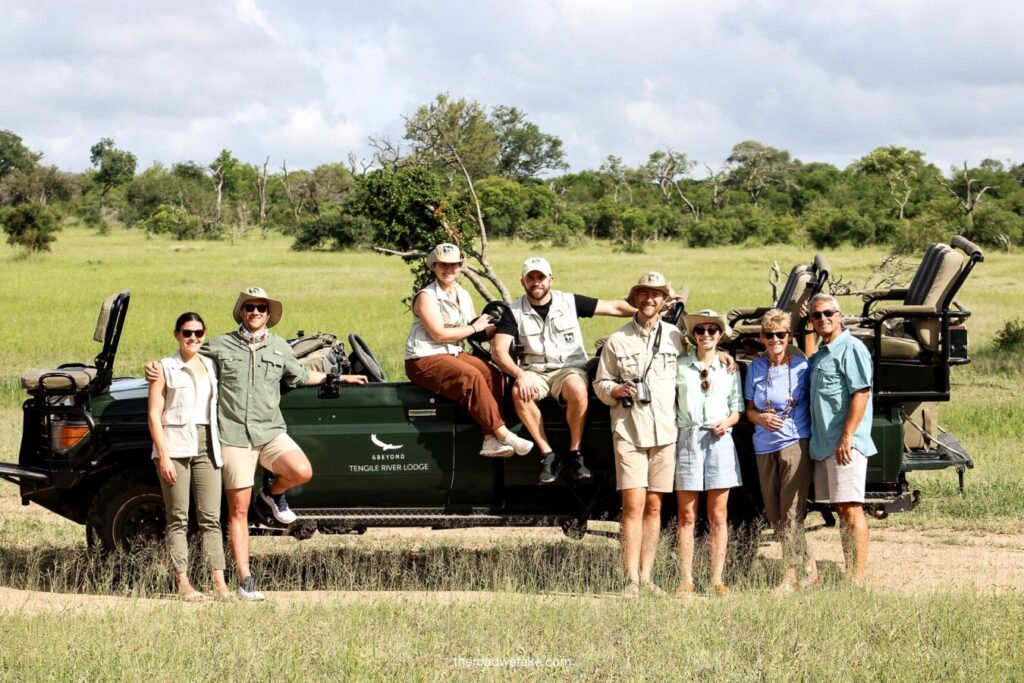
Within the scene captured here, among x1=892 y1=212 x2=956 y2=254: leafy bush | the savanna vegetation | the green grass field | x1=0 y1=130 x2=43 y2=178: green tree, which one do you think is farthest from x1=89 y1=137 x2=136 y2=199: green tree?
the green grass field

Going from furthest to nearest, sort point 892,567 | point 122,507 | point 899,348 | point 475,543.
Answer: point 475,543 → point 892,567 → point 899,348 → point 122,507

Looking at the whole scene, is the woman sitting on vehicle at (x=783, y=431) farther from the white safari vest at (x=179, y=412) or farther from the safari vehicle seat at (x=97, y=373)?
the safari vehicle seat at (x=97, y=373)

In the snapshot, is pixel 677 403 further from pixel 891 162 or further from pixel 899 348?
pixel 891 162

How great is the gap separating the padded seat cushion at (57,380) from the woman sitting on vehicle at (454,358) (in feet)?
5.52

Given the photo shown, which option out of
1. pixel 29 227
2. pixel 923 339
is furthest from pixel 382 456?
pixel 29 227

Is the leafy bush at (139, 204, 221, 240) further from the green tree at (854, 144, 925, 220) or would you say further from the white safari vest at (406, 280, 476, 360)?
the white safari vest at (406, 280, 476, 360)

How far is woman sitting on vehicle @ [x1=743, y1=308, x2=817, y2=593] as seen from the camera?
22.4 feet

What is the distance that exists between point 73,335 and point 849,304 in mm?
13841

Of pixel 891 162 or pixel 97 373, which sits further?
pixel 891 162

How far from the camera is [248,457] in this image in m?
6.71

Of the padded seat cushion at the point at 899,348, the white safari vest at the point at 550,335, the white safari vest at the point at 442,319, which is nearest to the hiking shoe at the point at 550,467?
the white safari vest at the point at 550,335

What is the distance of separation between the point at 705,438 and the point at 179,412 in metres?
2.55

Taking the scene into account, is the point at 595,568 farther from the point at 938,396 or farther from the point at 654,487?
the point at 938,396

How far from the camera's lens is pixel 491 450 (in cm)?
681
